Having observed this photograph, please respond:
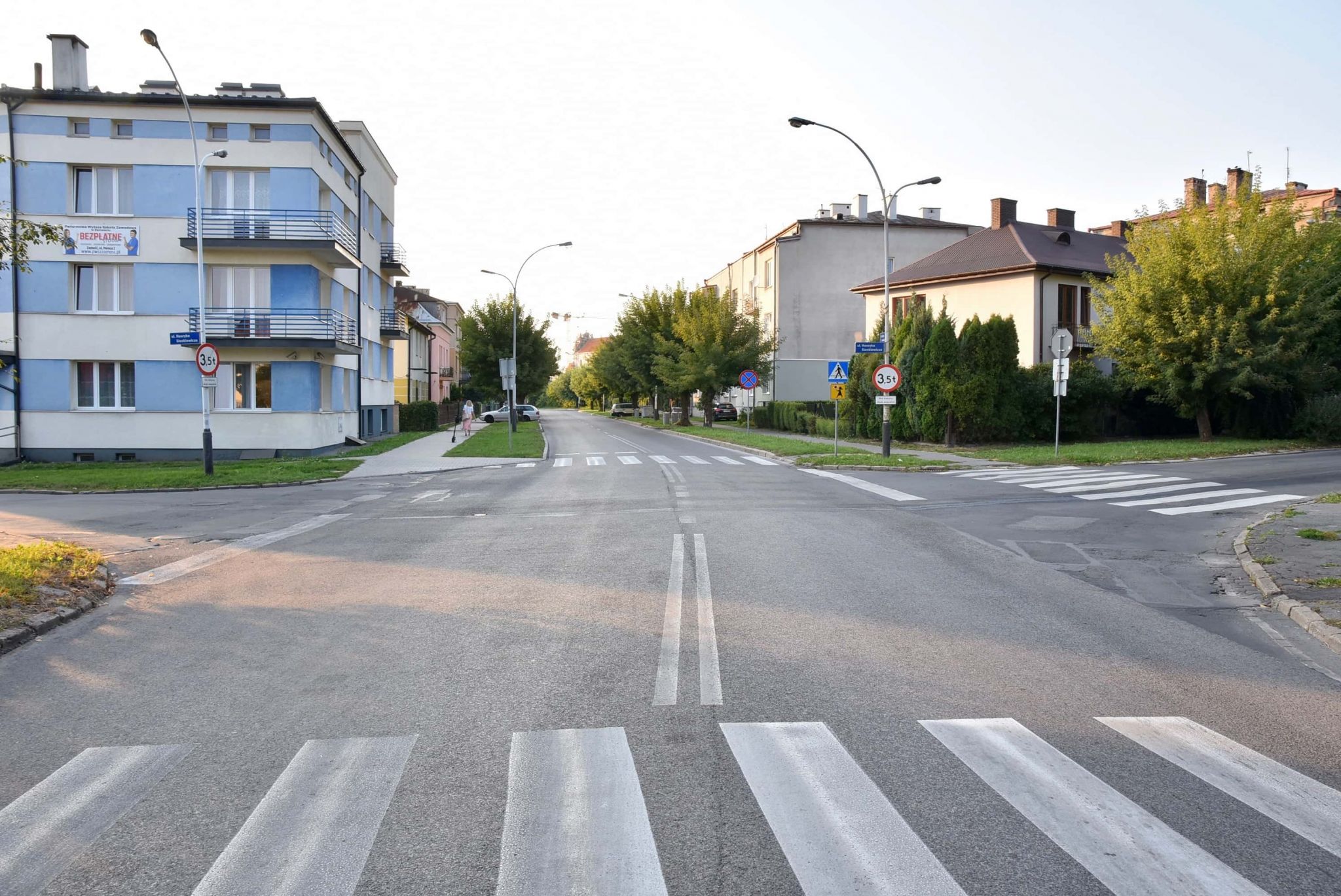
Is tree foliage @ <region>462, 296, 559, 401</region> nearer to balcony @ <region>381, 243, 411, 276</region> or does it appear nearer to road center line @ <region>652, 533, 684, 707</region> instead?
balcony @ <region>381, 243, 411, 276</region>

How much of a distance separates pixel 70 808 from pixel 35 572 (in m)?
5.85

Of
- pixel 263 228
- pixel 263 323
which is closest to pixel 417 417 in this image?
pixel 263 323

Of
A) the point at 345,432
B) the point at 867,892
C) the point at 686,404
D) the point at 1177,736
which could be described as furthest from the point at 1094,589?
the point at 686,404

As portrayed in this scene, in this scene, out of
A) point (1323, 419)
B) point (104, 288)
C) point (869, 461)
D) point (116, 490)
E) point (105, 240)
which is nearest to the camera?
point (116, 490)

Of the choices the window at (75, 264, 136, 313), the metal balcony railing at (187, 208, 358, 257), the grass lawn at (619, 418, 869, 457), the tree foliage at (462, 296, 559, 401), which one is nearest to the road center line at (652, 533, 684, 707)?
the grass lawn at (619, 418, 869, 457)

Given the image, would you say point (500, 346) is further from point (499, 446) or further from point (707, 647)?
point (707, 647)

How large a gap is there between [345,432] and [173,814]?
32.1 m

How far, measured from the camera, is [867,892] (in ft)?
10.9

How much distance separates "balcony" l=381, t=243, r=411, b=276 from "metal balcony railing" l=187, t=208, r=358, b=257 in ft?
47.2

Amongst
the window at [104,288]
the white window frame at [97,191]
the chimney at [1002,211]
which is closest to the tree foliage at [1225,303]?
the chimney at [1002,211]

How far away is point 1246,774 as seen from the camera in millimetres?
4414

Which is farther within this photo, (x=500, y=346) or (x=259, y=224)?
(x=500, y=346)

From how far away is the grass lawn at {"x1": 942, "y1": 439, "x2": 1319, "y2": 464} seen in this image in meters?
24.0

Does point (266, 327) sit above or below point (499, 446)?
above
